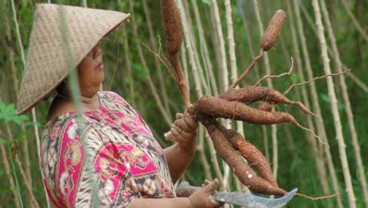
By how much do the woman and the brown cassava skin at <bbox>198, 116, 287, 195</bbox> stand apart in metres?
0.07

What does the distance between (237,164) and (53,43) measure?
1.93ft

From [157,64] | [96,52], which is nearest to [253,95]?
[96,52]

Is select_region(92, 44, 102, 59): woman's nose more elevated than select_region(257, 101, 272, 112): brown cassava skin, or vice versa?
select_region(92, 44, 102, 59): woman's nose

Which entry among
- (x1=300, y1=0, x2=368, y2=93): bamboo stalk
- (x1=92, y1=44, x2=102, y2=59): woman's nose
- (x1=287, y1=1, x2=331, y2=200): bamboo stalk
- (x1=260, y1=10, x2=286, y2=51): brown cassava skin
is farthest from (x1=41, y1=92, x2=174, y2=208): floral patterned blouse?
(x1=300, y1=0, x2=368, y2=93): bamboo stalk

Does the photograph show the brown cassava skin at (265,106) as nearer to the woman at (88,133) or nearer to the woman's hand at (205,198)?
the woman at (88,133)

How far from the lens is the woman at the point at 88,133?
117 inches

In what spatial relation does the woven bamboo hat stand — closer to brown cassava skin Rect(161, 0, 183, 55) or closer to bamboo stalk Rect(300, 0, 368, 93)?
brown cassava skin Rect(161, 0, 183, 55)

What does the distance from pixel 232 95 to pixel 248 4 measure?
337cm

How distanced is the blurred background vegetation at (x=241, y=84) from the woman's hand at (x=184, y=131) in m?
1.64

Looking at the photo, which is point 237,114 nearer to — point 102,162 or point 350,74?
point 102,162

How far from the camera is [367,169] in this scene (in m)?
5.75

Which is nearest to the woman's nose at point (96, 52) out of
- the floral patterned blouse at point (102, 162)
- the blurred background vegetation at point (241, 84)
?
the floral patterned blouse at point (102, 162)

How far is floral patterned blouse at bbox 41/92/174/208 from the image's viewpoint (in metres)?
2.97

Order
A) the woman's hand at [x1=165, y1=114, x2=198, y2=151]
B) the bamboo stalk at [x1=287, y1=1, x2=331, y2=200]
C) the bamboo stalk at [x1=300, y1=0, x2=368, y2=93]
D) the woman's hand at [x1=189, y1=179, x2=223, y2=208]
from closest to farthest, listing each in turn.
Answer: the woman's hand at [x1=189, y1=179, x2=223, y2=208]
the woman's hand at [x1=165, y1=114, x2=198, y2=151]
the bamboo stalk at [x1=287, y1=1, x2=331, y2=200]
the bamboo stalk at [x1=300, y1=0, x2=368, y2=93]
